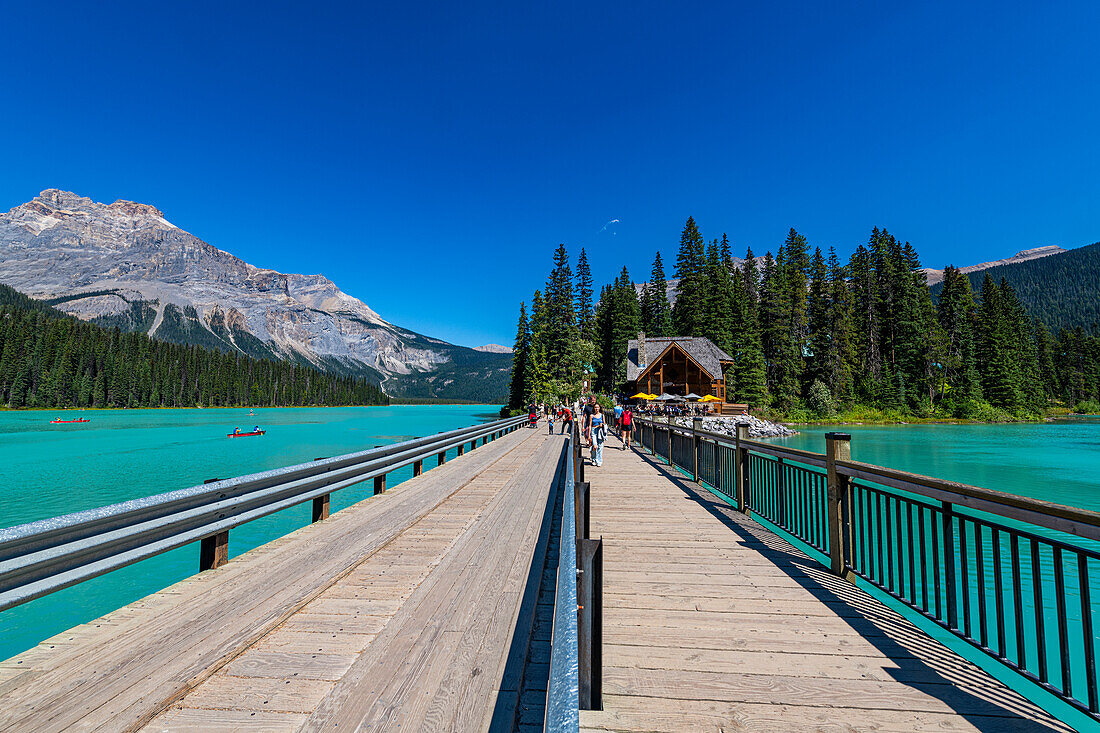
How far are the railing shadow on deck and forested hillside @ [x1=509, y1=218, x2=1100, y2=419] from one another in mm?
42127

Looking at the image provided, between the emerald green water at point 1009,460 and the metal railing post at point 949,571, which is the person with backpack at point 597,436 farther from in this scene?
the emerald green water at point 1009,460

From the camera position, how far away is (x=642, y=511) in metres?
7.48

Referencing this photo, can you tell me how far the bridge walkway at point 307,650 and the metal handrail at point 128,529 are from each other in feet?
1.26

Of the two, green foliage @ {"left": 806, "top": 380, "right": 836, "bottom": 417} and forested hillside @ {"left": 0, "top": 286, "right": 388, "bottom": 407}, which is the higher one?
forested hillside @ {"left": 0, "top": 286, "right": 388, "bottom": 407}

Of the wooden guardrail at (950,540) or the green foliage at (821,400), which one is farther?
the green foliage at (821,400)

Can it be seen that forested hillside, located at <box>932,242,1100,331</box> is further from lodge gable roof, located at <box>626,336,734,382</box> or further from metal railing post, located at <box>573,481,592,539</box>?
metal railing post, located at <box>573,481,592,539</box>

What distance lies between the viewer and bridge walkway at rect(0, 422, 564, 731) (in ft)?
7.34

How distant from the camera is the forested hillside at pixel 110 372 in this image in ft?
284

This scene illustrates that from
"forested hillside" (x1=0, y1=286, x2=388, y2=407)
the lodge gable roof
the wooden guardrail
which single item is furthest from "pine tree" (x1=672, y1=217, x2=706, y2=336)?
"forested hillside" (x1=0, y1=286, x2=388, y2=407)

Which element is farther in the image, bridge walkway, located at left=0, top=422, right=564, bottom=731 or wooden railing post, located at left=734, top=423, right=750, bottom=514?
wooden railing post, located at left=734, top=423, right=750, bottom=514

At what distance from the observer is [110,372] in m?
94.6

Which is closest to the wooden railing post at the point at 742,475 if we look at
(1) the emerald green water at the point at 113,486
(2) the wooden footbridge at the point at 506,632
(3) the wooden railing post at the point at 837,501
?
(2) the wooden footbridge at the point at 506,632

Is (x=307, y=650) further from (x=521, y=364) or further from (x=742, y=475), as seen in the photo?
(x=521, y=364)

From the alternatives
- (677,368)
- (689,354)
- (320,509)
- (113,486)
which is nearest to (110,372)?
(113,486)
